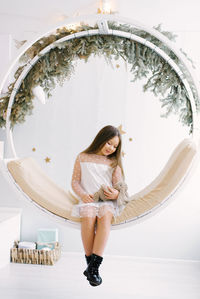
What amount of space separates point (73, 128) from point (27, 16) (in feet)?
3.57

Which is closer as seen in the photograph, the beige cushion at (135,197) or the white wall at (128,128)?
the beige cushion at (135,197)

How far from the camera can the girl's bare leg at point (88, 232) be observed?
2313 millimetres

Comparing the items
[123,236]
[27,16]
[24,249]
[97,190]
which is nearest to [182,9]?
[27,16]

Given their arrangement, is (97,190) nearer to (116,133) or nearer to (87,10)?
(116,133)

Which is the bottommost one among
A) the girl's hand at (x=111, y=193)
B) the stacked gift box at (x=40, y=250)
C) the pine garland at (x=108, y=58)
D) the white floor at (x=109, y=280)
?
the white floor at (x=109, y=280)

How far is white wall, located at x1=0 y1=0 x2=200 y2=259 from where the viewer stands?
3.58 metres

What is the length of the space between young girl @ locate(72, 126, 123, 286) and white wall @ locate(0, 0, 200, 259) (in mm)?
963

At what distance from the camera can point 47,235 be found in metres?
3.67

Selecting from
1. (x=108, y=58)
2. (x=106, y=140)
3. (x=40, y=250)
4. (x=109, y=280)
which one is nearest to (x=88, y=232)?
(x=106, y=140)

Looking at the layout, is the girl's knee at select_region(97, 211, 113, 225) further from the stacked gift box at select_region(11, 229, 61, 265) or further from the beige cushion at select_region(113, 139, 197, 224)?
the stacked gift box at select_region(11, 229, 61, 265)

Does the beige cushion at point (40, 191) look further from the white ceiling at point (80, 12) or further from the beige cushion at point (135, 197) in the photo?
the white ceiling at point (80, 12)
